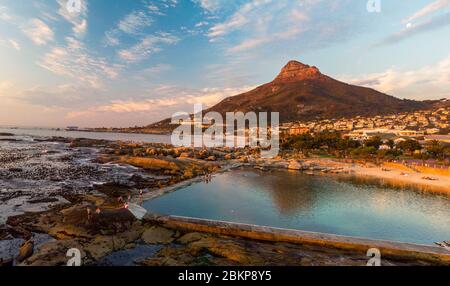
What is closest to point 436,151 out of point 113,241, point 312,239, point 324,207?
point 324,207

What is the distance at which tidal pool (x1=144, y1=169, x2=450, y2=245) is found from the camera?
75.3 ft

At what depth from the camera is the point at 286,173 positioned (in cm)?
5109

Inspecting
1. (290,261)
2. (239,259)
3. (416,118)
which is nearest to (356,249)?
(290,261)

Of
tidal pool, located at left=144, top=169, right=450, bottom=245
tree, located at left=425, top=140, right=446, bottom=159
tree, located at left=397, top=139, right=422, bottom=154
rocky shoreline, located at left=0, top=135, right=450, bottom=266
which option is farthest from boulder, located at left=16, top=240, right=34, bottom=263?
tree, located at left=397, top=139, right=422, bottom=154

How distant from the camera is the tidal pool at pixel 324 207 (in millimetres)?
22961

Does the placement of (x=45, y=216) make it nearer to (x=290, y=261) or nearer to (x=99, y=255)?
(x=99, y=255)

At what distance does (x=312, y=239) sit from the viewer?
62.8 ft

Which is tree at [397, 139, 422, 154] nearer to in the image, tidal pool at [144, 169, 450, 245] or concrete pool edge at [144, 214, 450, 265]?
tidal pool at [144, 169, 450, 245]

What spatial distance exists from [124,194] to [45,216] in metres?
10.4

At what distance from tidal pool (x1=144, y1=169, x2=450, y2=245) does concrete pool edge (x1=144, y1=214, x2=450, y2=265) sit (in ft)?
8.32

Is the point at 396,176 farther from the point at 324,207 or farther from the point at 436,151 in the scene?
the point at 324,207
